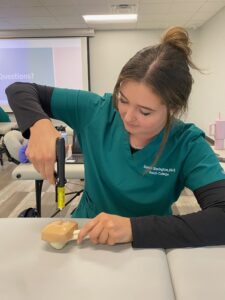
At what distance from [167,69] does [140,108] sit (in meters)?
0.11

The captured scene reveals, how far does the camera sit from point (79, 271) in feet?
1.85

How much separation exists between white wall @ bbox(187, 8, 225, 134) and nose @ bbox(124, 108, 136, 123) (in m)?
3.52

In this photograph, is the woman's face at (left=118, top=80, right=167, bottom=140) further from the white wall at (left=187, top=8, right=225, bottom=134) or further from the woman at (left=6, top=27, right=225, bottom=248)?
the white wall at (left=187, top=8, right=225, bottom=134)

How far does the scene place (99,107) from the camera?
93 cm

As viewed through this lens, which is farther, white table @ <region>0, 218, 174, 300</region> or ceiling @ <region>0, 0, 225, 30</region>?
ceiling @ <region>0, 0, 225, 30</region>

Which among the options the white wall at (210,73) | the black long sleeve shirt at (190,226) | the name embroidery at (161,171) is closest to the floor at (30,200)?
the white wall at (210,73)

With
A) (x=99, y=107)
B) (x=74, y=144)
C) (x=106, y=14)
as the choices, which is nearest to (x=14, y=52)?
(x=106, y=14)

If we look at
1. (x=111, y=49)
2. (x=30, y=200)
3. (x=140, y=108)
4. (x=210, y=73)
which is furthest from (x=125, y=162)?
(x=111, y=49)

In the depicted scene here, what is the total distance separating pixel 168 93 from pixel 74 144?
54.8 inches

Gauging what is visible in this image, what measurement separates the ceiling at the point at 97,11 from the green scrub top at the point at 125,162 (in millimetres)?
3669

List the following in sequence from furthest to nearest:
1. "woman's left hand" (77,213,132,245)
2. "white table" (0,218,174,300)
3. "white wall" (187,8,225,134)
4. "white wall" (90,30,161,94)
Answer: "white wall" (90,30,161,94), "white wall" (187,8,225,134), "woman's left hand" (77,213,132,245), "white table" (0,218,174,300)

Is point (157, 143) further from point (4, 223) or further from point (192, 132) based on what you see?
point (4, 223)

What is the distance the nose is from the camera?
0.77 meters

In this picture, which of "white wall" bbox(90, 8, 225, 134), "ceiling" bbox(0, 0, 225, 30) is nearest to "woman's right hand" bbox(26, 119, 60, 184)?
"ceiling" bbox(0, 0, 225, 30)
